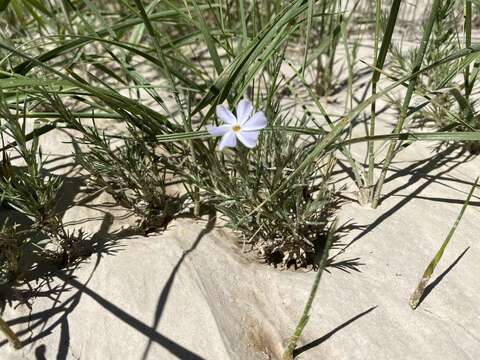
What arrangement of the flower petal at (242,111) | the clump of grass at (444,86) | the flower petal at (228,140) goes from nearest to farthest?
the flower petal at (228,140), the flower petal at (242,111), the clump of grass at (444,86)

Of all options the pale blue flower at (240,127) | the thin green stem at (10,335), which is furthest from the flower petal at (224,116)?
the thin green stem at (10,335)

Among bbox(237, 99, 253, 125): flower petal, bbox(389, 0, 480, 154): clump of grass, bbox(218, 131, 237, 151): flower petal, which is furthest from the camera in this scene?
bbox(389, 0, 480, 154): clump of grass

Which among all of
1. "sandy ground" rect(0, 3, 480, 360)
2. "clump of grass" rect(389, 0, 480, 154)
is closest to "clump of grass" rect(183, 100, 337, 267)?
"sandy ground" rect(0, 3, 480, 360)

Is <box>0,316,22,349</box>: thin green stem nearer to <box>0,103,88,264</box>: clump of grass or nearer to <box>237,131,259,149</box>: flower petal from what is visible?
<box>0,103,88,264</box>: clump of grass

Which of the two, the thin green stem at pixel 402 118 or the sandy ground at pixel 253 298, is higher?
the thin green stem at pixel 402 118

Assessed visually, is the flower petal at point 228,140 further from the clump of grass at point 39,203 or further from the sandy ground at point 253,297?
the clump of grass at point 39,203

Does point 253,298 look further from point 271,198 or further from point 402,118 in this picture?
point 402,118
